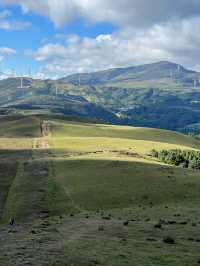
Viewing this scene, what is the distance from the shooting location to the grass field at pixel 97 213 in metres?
24.9

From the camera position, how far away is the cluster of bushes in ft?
398

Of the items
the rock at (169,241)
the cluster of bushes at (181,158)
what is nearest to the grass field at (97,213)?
the rock at (169,241)

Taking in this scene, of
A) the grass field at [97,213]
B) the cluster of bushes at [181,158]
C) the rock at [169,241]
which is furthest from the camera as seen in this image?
the cluster of bushes at [181,158]

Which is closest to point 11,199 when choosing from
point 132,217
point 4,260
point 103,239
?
point 132,217

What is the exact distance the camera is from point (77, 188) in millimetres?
66250

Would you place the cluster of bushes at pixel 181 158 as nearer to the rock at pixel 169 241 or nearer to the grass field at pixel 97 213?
the grass field at pixel 97 213

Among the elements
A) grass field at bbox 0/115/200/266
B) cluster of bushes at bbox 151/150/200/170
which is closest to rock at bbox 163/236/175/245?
grass field at bbox 0/115/200/266

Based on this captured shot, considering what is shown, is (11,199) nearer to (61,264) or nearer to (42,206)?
(42,206)

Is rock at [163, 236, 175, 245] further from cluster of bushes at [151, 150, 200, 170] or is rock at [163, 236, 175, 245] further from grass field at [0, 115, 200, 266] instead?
cluster of bushes at [151, 150, 200, 170]

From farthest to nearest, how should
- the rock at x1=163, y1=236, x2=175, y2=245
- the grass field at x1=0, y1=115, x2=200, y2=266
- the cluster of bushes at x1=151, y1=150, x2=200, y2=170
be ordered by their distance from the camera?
the cluster of bushes at x1=151, y1=150, x2=200, y2=170 < the rock at x1=163, y1=236, x2=175, y2=245 < the grass field at x1=0, y1=115, x2=200, y2=266

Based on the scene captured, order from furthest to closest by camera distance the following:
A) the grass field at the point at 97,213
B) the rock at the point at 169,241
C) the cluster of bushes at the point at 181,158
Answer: the cluster of bushes at the point at 181,158, the rock at the point at 169,241, the grass field at the point at 97,213

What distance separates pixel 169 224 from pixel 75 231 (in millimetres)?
8338

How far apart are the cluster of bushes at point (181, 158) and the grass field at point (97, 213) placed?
1257 inches

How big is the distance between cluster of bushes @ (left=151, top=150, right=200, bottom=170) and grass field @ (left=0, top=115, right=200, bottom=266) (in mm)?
31923
